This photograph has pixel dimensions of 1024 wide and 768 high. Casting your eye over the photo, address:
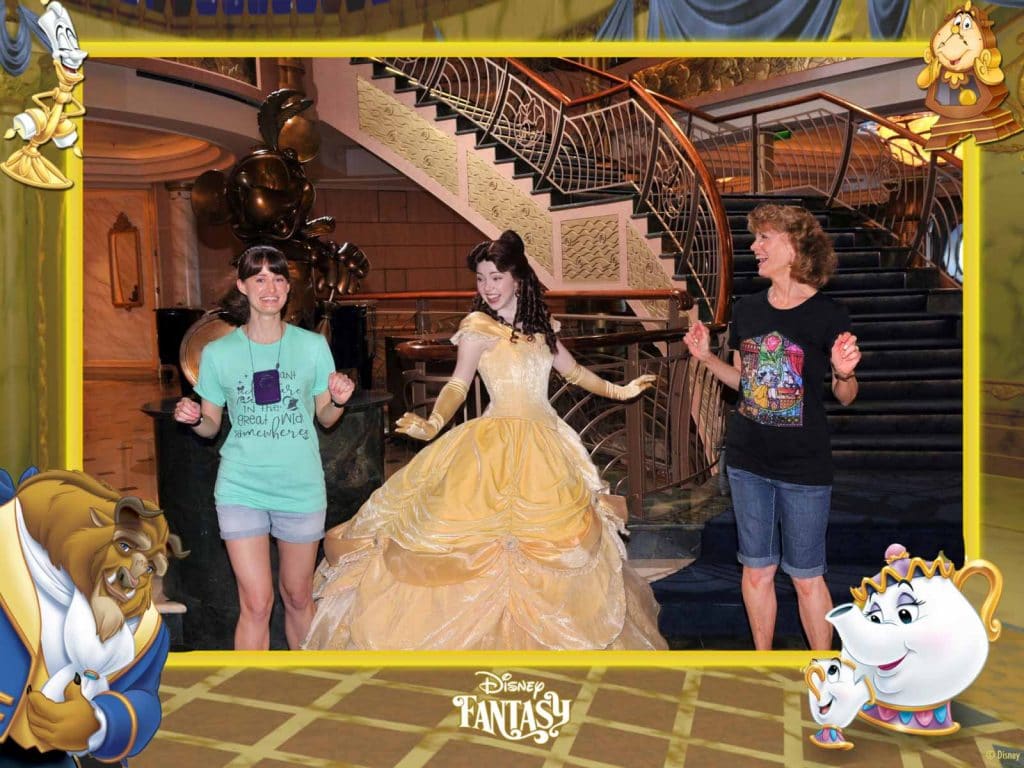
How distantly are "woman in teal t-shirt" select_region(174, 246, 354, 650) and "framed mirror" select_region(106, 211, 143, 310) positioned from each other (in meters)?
10.1

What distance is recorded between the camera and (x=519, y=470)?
341 centimetres

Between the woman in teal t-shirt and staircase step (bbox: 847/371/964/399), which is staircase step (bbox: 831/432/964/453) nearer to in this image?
staircase step (bbox: 847/371/964/399)

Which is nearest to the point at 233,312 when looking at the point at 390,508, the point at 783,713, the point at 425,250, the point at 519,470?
the point at 390,508

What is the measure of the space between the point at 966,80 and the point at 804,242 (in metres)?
0.66

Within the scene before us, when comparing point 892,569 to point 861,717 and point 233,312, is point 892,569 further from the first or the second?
point 233,312

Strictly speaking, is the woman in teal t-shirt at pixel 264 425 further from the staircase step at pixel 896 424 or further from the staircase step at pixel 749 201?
the staircase step at pixel 749 201

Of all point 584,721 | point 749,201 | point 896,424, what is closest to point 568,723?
point 584,721

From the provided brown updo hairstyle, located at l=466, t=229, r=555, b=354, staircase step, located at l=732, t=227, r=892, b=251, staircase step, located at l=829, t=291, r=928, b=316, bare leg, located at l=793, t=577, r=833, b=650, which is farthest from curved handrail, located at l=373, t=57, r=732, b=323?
bare leg, located at l=793, t=577, r=833, b=650

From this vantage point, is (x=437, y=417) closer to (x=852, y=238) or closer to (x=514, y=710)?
(x=514, y=710)

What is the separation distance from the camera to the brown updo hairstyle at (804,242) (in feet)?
9.86

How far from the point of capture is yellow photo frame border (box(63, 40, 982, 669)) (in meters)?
3.01

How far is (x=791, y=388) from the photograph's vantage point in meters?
3.00

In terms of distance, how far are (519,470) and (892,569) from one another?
122cm

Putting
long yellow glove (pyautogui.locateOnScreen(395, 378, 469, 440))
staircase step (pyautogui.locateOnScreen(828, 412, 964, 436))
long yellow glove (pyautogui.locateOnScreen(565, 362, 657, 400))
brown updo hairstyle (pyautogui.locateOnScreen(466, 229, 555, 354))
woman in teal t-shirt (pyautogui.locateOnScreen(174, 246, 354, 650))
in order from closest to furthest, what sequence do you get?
woman in teal t-shirt (pyautogui.locateOnScreen(174, 246, 354, 650)) < long yellow glove (pyautogui.locateOnScreen(395, 378, 469, 440)) < brown updo hairstyle (pyautogui.locateOnScreen(466, 229, 555, 354)) < long yellow glove (pyautogui.locateOnScreen(565, 362, 657, 400)) < staircase step (pyautogui.locateOnScreen(828, 412, 964, 436))
